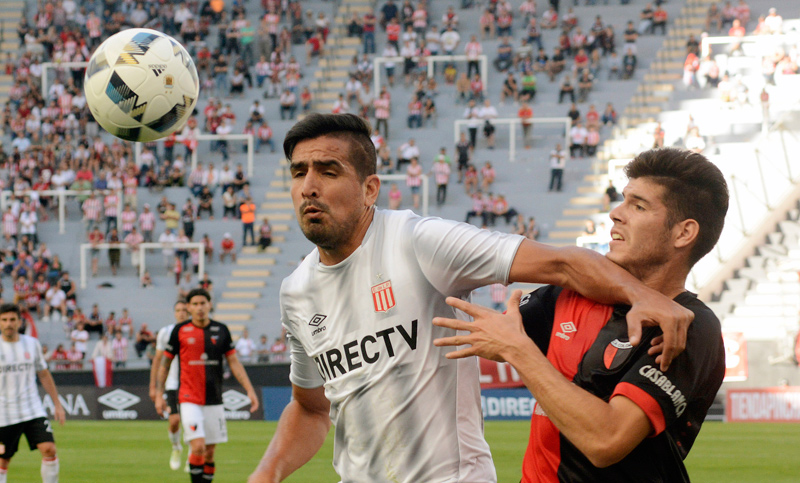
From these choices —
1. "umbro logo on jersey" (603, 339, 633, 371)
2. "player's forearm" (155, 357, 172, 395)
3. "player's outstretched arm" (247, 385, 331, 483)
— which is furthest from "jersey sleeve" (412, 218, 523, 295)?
"player's forearm" (155, 357, 172, 395)

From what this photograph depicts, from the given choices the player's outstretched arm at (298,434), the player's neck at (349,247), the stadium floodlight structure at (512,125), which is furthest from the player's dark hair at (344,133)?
the stadium floodlight structure at (512,125)

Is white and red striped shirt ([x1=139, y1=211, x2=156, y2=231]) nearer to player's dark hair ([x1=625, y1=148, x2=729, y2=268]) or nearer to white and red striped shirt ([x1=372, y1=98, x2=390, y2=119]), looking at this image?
white and red striped shirt ([x1=372, y1=98, x2=390, y2=119])

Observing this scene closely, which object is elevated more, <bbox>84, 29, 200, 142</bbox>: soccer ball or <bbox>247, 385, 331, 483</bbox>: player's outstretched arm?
<bbox>84, 29, 200, 142</bbox>: soccer ball

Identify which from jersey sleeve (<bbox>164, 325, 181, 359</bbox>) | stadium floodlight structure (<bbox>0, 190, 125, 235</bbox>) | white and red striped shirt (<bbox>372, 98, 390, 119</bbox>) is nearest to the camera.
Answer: jersey sleeve (<bbox>164, 325, 181, 359</bbox>)

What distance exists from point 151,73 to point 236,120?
27232mm

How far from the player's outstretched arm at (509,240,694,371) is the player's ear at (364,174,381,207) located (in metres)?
0.68

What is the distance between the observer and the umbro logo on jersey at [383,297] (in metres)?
3.50

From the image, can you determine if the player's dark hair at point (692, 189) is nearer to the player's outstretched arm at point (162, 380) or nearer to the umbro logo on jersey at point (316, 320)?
the umbro logo on jersey at point (316, 320)

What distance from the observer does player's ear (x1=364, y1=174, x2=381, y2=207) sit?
145 inches

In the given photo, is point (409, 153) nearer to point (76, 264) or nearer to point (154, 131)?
point (76, 264)

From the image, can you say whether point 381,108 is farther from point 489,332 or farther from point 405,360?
point 489,332

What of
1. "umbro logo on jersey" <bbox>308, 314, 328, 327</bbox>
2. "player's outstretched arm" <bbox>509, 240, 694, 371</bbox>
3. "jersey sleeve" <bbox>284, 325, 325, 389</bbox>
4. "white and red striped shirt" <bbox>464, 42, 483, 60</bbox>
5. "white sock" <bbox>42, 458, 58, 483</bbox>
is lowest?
"white sock" <bbox>42, 458, 58, 483</bbox>

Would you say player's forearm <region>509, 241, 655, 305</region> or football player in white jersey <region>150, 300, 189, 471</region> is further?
football player in white jersey <region>150, 300, 189, 471</region>

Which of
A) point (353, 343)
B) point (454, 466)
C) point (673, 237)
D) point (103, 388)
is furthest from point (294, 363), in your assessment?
point (103, 388)
